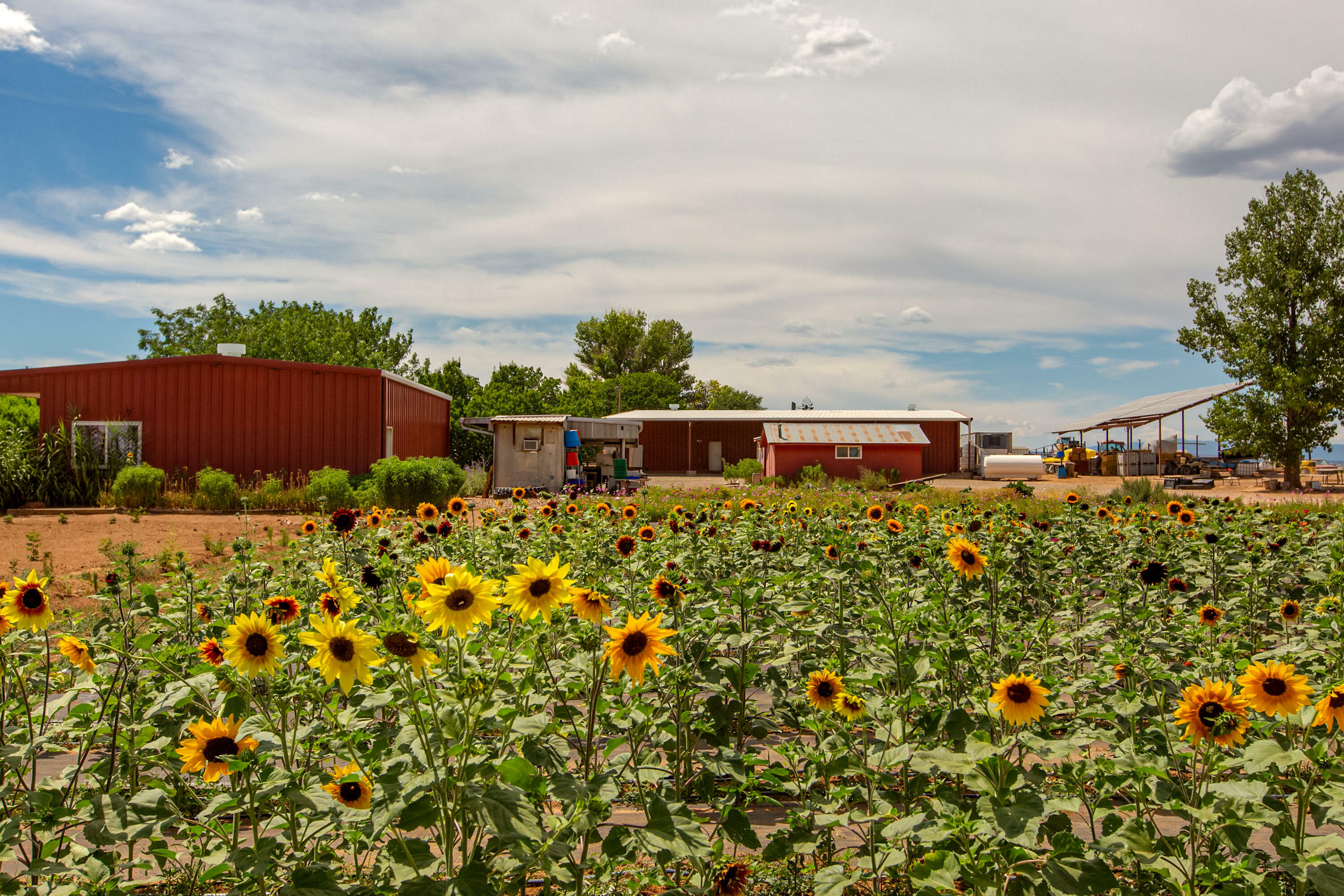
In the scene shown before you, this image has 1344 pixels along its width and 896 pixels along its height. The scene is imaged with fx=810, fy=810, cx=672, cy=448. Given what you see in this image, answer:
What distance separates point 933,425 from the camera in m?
34.3

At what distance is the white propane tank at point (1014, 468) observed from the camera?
100ft

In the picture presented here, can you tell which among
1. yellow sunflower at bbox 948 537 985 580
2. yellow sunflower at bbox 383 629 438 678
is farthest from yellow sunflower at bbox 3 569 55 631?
yellow sunflower at bbox 948 537 985 580

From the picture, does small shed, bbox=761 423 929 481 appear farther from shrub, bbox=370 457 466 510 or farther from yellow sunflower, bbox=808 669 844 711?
yellow sunflower, bbox=808 669 844 711

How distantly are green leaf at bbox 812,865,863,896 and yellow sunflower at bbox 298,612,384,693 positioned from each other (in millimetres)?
1143

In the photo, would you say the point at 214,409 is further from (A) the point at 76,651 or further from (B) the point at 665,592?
(B) the point at 665,592

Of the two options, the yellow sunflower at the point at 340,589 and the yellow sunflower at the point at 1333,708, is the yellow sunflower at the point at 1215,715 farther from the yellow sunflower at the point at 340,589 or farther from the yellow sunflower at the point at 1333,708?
the yellow sunflower at the point at 340,589

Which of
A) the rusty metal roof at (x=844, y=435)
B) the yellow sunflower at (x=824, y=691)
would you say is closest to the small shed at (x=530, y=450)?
the rusty metal roof at (x=844, y=435)

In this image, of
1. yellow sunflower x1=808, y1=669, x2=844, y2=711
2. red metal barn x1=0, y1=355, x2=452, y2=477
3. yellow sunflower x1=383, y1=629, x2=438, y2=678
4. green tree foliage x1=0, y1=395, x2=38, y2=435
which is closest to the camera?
yellow sunflower x1=383, y1=629, x2=438, y2=678

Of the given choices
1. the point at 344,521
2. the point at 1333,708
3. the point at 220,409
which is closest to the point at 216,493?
the point at 220,409

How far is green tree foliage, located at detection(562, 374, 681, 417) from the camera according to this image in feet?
174

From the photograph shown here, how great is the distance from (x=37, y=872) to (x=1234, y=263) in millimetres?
31318

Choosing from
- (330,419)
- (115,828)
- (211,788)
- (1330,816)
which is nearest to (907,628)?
(1330,816)

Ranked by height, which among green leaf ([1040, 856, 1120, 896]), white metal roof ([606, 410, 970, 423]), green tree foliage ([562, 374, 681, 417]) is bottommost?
green leaf ([1040, 856, 1120, 896])

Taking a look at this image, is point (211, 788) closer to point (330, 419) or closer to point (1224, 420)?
point (330, 419)
